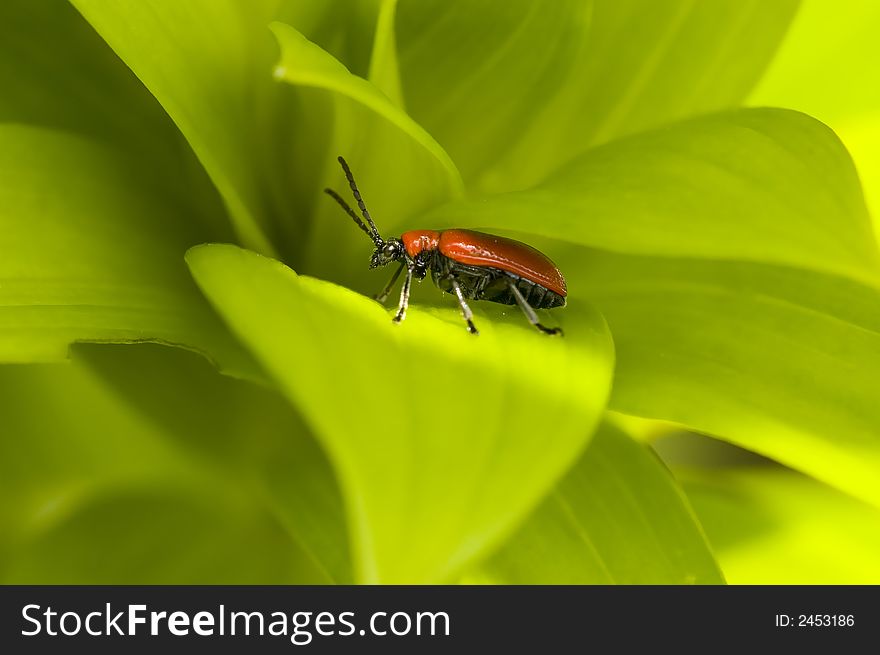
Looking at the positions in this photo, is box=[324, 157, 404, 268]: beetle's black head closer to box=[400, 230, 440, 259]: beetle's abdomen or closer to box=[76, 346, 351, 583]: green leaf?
box=[400, 230, 440, 259]: beetle's abdomen

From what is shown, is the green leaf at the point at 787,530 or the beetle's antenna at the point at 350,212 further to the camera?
the green leaf at the point at 787,530

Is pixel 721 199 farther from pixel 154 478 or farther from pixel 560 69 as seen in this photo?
pixel 154 478

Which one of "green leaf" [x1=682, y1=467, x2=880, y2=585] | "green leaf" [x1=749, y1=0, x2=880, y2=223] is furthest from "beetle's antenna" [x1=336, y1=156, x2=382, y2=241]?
"green leaf" [x1=682, y1=467, x2=880, y2=585]

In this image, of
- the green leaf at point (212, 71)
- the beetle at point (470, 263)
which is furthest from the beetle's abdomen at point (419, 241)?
the green leaf at point (212, 71)

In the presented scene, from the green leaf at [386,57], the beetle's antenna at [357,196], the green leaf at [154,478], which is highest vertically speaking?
the green leaf at [386,57]

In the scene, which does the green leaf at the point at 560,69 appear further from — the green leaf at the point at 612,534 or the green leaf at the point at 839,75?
the green leaf at the point at 612,534

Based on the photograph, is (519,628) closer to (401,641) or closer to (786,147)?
(401,641)

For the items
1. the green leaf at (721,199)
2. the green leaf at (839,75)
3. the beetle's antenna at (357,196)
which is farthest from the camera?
the green leaf at (839,75)

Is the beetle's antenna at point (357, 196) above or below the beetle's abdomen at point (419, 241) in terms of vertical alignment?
below
